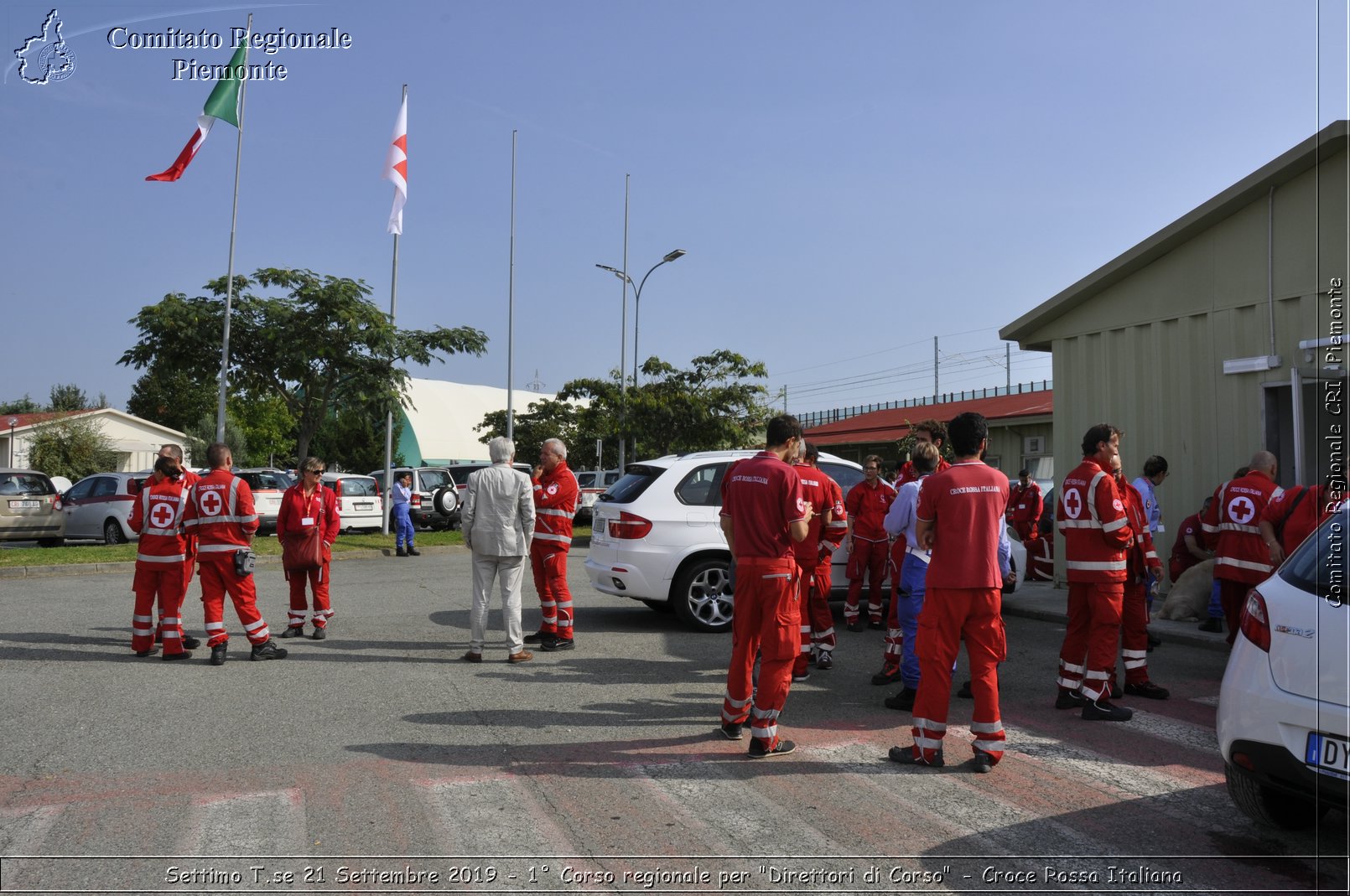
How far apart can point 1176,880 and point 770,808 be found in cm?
168

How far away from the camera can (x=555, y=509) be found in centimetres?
913

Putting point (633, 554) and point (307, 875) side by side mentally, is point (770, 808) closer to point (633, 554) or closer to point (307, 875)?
point (307, 875)

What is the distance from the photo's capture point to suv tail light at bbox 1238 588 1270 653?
4.17 m

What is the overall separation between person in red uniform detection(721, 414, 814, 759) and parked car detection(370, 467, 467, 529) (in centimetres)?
1992

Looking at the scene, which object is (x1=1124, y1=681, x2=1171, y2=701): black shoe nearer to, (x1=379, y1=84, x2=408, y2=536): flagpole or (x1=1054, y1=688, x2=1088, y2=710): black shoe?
(x1=1054, y1=688, x2=1088, y2=710): black shoe

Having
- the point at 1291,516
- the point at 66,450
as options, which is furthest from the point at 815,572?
the point at 66,450

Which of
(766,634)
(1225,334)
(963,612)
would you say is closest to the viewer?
(963,612)

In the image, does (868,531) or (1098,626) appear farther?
(868,531)

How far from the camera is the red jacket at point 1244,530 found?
7848 mm

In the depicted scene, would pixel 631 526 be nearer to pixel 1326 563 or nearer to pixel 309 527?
pixel 309 527

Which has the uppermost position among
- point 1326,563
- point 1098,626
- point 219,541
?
point 1326,563

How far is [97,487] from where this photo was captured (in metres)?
21.0

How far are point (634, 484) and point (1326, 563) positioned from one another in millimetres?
6622

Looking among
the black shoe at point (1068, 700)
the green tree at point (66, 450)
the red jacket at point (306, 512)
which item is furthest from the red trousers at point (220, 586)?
the green tree at point (66, 450)
